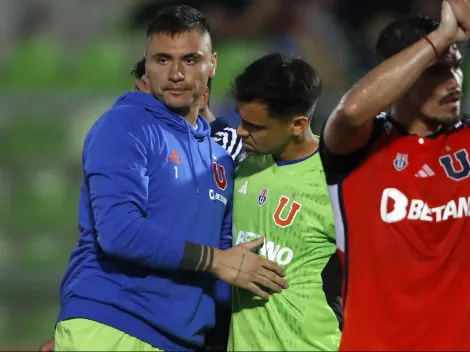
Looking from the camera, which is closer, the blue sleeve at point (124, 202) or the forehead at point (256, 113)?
the blue sleeve at point (124, 202)

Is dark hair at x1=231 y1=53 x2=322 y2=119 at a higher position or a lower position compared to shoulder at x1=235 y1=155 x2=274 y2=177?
higher

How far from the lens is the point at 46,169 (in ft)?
21.4

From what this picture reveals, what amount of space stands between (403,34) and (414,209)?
20.4 inches

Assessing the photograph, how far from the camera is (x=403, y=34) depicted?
101 inches

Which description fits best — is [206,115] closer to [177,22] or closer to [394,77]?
[177,22]

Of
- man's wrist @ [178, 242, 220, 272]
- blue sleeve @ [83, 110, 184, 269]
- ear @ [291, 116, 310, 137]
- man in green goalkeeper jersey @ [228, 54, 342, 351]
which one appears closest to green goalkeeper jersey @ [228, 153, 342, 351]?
man in green goalkeeper jersey @ [228, 54, 342, 351]

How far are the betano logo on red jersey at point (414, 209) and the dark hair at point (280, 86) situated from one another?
0.57 metres

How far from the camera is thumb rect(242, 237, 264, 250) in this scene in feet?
9.16

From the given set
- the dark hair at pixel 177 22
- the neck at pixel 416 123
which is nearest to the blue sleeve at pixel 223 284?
the dark hair at pixel 177 22

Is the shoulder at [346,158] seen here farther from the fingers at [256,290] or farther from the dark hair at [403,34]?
the fingers at [256,290]

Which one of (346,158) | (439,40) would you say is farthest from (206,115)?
(439,40)

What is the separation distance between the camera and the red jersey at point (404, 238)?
2.43 m

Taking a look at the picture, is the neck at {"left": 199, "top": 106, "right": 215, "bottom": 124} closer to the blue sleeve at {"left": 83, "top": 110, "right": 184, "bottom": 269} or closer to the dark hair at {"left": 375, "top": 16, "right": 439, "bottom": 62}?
the blue sleeve at {"left": 83, "top": 110, "right": 184, "bottom": 269}

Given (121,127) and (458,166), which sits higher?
(121,127)
